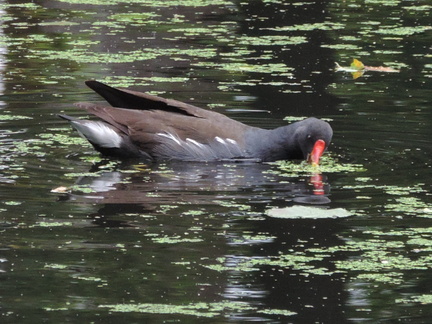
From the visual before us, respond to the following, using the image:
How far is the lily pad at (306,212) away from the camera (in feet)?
24.2

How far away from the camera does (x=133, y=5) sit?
16859 millimetres

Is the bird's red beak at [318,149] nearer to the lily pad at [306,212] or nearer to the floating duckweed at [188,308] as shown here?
the lily pad at [306,212]

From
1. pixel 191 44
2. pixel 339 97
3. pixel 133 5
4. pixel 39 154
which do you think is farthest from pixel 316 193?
pixel 133 5

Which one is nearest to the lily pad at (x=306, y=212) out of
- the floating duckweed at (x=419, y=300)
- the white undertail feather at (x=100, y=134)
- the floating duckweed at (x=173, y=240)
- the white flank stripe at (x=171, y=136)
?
the floating duckweed at (x=173, y=240)

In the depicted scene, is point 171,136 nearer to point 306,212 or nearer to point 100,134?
point 100,134

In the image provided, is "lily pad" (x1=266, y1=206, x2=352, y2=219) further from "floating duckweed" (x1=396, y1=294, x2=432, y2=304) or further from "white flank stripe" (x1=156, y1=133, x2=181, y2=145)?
"white flank stripe" (x1=156, y1=133, x2=181, y2=145)

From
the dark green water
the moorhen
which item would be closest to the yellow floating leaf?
the dark green water

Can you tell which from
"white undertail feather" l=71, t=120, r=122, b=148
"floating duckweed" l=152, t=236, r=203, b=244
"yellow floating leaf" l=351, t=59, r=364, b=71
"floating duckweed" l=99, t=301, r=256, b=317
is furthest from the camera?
"yellow floating leaf" l=351, t=59, r=364, b=71

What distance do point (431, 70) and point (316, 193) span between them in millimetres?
5290

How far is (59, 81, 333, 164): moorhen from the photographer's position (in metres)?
9.21

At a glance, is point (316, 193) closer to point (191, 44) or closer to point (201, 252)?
point (201, 252)

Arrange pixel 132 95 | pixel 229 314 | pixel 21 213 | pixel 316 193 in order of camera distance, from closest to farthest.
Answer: pixel 229 314 < pixel 21 213 < pixel 316 193 < pixel 132 95

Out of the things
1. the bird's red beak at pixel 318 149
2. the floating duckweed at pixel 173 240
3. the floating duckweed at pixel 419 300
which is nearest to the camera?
the floating duckweed at pixel 419 300

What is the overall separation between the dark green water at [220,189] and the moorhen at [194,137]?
0.15 meters
